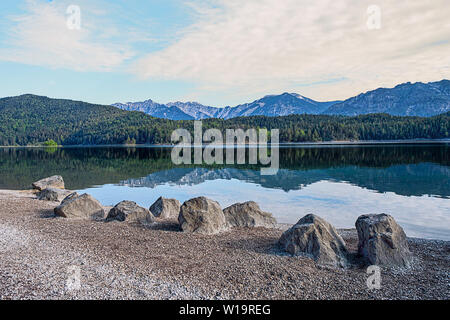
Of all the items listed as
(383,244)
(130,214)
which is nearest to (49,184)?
(130,214)

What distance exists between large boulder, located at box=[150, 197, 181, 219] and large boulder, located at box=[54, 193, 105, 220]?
330 cm

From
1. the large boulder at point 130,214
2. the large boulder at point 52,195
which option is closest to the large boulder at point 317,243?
the large boulder at point 130,214

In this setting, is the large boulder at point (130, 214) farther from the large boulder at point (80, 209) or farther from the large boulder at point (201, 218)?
the large boulder at point (201, 218)

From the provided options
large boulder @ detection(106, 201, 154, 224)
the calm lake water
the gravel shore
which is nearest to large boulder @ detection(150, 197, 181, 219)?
large boulder @ detection(106, 201, 154, 224)

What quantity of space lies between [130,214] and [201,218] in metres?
4.77

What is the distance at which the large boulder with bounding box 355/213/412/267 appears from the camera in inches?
452

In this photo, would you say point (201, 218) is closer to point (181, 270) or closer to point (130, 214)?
point (130, 214)

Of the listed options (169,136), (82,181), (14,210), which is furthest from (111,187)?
(169,136)

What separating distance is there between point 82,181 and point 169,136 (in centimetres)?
14950

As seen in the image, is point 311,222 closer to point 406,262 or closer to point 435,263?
point 406,262

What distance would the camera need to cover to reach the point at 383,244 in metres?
11.7

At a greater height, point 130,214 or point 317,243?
point 317,243

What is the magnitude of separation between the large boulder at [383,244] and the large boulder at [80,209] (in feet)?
49.3

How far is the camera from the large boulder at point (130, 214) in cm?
1805
